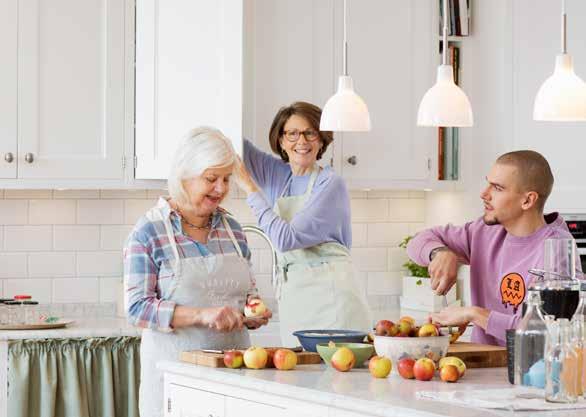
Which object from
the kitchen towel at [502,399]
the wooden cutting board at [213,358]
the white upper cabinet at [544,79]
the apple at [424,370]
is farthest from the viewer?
the white upper cabinet at [544,79]

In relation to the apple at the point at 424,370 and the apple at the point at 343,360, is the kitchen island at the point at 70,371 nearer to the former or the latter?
the apple at the point at 343,360

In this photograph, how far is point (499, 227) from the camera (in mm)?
3840

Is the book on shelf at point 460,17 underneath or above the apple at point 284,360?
above

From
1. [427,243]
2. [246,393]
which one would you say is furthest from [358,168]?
[246,393]

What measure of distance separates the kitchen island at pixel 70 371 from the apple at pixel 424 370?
6.39ft

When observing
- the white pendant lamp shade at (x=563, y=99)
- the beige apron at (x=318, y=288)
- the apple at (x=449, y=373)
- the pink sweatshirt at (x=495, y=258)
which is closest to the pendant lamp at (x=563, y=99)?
the white pendant lamp shade at (x=563, y=99)

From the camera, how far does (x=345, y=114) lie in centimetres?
388

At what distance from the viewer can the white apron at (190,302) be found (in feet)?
12.1

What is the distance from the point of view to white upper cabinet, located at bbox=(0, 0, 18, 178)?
16.0 feet

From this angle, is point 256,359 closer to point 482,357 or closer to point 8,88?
point 482,357

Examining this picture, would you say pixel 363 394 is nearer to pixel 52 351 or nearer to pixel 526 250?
pixel 526 250

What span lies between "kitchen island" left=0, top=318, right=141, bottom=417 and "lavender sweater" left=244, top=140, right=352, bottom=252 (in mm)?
874

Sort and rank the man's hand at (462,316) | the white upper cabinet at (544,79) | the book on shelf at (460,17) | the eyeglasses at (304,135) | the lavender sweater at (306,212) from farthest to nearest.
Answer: the book on shelf at (460,17), the white upper cabinet at (544,79), the eyeglasses at (304,135), the lavender sweater at (306,212), the man's hand at (462,316)

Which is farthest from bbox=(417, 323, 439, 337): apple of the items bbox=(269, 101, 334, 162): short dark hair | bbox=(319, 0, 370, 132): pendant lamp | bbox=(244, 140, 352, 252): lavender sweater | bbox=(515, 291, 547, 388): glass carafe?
bbox=(269, 101, 334, 162): short dark hair
